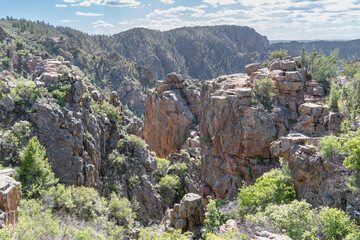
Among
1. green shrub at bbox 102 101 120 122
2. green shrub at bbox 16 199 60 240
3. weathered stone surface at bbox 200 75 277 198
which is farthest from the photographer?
green shrub at bbox 102 101 120 122

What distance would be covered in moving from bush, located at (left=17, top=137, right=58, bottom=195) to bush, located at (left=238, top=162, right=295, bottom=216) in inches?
828

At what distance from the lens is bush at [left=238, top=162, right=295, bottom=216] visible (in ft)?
61.8

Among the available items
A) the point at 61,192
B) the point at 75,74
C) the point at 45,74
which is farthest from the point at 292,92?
the point at 45,74

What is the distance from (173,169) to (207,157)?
57.4 ft

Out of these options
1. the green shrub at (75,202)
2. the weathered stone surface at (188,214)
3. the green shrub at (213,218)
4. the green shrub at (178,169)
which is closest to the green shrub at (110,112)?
the green shrub at (178,169)

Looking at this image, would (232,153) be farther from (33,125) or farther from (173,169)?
(33,125)

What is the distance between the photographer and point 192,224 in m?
25.1

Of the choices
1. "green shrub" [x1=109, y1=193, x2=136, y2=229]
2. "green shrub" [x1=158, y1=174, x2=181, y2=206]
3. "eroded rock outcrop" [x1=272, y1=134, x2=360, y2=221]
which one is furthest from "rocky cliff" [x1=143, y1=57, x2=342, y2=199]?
"green shrub" [x1=158, y1=174, x2=181, y2=206]

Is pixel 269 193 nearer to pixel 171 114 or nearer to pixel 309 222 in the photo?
pixel 309 222

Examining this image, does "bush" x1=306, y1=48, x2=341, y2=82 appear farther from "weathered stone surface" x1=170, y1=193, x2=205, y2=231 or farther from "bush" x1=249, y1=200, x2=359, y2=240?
"weathered stone surface" x1=170, y1=193, x2=205, y2=231

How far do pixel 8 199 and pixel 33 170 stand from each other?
1349cm

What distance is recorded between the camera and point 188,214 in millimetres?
24875

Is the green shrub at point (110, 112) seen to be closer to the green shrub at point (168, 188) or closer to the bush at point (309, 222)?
the green shrub at point (168, 188)

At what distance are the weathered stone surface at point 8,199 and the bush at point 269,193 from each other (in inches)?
642
